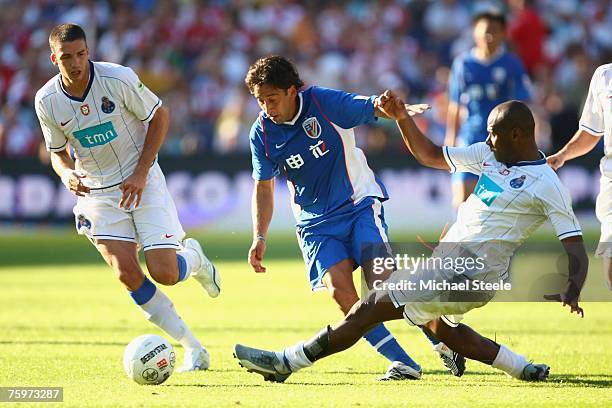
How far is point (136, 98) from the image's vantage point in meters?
8.13

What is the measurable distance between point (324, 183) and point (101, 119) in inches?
68.2

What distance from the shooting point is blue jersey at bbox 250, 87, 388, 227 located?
763 centimetres

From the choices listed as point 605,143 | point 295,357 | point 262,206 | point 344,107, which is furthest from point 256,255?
point 605,143

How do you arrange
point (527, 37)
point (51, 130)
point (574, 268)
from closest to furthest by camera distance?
point (574, 268)
point (51, 130)
point (527, 37)

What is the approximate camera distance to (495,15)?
11.9 metres

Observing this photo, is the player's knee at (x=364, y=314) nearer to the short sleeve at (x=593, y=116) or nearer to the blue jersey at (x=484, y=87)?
the short sleeve at (x=593, y=116)

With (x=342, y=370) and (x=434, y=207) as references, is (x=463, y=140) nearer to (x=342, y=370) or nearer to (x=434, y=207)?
(x=342, y=370)

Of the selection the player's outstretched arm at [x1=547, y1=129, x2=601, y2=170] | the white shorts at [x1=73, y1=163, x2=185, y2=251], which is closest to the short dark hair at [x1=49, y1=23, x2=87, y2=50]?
the white shorts at [x1=73, y1=163, x2=185, y2=251]

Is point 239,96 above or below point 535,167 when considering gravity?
below

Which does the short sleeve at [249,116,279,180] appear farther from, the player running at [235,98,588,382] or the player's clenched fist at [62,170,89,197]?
the player's clenched fist at [62,170,89,197]

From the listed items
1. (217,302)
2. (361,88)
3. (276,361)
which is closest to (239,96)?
(361,88)

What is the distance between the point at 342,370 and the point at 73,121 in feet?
8.65

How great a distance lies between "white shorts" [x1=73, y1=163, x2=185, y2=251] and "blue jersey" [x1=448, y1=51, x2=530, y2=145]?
4.77 meters

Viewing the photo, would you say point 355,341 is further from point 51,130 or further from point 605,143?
point 51,130
